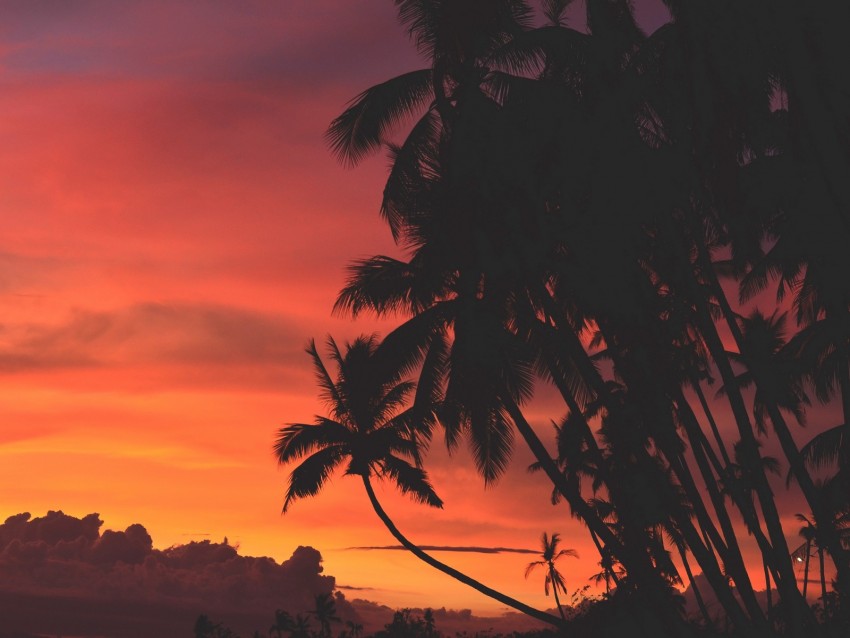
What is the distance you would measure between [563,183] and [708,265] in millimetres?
3633

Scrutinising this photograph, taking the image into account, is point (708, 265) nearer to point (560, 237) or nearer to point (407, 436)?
point (560, 237)

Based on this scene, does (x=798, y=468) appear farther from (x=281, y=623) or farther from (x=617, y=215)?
(x=281, y=623)

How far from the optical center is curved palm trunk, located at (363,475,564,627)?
1922 centimetres

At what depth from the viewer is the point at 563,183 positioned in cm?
1591

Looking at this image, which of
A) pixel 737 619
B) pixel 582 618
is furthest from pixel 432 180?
pixel 582 618

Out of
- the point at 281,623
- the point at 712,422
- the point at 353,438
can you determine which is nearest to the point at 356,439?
the point at 353,438

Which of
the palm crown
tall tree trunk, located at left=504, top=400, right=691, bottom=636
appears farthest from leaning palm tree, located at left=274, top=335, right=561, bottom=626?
tall tree trunk, located at left=504, top=400, right=691, bottom=636

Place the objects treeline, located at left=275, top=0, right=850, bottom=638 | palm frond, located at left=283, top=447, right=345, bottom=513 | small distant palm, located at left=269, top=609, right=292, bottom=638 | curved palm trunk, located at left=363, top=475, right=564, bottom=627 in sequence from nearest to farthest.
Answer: treeline, located at left=275, top=0, right=850, bottom=638
curved palm trunk, located at left=363, top=475, right=564, bottom=627
palm frond, located at left=283, top=447, right=345, bottom=513
small distant palm, located at left=269, top=609, right=292, bottom=638

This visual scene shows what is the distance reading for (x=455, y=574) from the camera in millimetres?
23156

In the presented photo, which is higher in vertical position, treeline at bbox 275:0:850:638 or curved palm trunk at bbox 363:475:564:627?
treeline at bbox 275:0:850:638

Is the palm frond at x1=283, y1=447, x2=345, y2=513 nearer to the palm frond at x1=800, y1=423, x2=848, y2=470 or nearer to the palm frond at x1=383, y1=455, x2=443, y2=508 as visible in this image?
the palm frond at x1=383, y1=455, x2=443, y2=508

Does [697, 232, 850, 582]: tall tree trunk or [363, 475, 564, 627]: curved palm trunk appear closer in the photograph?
[697, 232, 850, 582]: tall tree trunk

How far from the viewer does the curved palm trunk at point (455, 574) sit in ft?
63.1

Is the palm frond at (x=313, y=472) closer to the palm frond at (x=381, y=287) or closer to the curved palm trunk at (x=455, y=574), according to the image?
the curved palm trunk at (x=455, y=574)
